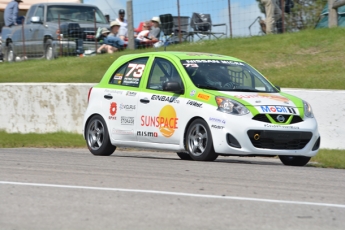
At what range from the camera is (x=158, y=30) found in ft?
74.1

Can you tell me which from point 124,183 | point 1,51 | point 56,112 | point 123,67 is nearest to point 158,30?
point 56,112

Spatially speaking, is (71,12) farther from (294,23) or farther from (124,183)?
(124,183)

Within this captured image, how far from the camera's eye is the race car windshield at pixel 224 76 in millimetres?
11461

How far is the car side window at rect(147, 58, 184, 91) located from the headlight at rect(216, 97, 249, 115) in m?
1.01

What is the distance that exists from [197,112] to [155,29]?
11.8 m

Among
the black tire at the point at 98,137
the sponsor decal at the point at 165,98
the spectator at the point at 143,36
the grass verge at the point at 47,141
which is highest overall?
the spectator at the point at 143,36

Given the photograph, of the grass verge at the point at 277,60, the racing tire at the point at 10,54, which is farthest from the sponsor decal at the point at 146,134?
the racing tire at the point at 10,54

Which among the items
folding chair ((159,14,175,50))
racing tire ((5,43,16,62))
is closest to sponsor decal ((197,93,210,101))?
folding chair ((159,14,175,50))

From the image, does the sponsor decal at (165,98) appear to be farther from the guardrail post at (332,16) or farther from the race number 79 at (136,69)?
the guardrail post at (332,16)

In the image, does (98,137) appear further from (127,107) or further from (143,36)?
(143,36)

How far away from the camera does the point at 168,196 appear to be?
7.43 metres

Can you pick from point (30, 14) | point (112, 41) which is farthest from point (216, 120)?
point (30, 14)

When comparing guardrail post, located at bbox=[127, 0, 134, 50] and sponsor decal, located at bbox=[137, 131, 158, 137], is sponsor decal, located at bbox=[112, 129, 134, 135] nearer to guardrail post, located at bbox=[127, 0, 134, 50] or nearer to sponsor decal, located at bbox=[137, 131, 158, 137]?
sponsor decal, located at bbox=[137, 131, 158, 137]

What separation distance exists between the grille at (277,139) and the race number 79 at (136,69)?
237 centimetres
